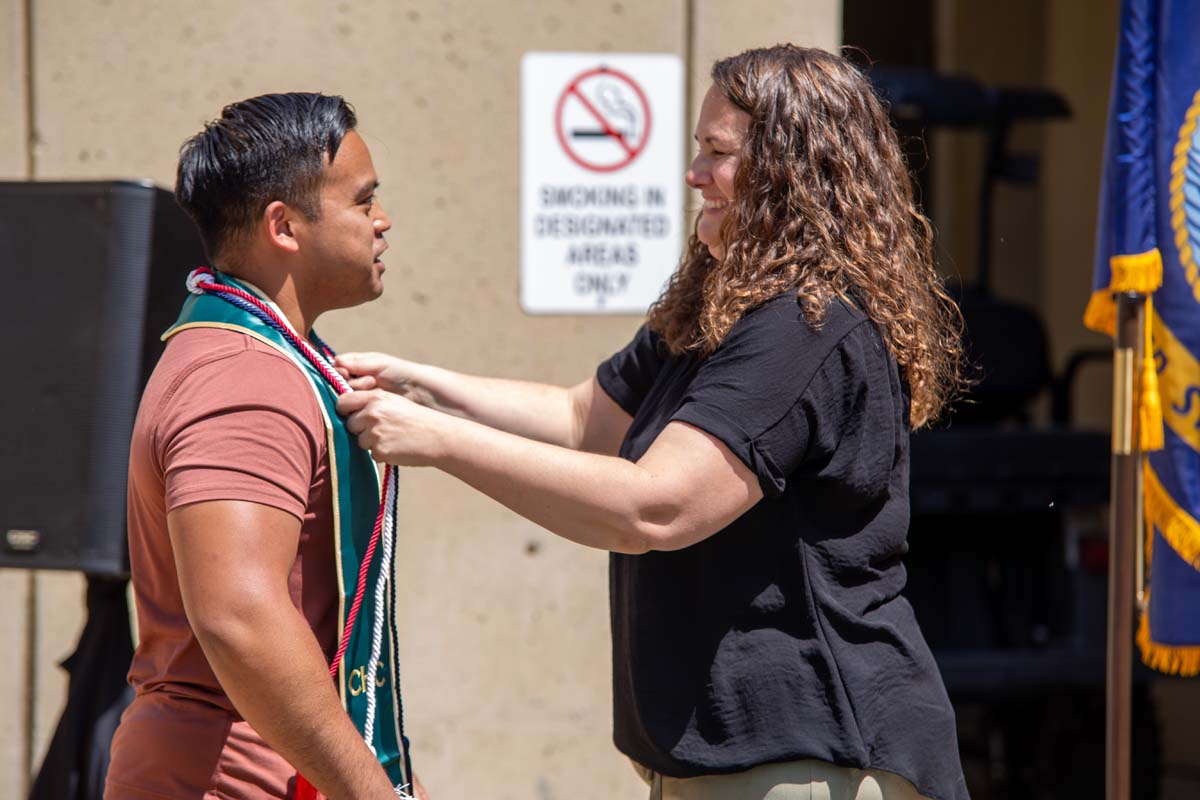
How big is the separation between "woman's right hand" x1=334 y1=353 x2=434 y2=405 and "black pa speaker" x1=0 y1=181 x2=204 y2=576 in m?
0.49

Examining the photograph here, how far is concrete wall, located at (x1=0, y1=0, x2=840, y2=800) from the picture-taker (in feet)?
11.9

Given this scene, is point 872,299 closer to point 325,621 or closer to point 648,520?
point 648,520

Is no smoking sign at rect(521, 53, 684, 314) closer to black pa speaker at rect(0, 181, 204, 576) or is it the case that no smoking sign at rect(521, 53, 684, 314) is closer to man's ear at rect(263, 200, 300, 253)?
black pa speaker at rect(0, 181, 204, 576)

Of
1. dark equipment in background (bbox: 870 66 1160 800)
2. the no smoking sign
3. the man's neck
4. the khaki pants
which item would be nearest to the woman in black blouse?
the khaki pants

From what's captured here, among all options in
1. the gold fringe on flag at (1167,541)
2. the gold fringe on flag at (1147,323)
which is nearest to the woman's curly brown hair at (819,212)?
the gold fringe on flag at (1147,323)

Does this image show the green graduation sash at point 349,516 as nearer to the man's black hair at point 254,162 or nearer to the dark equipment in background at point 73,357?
the man's black hair at point 254,162

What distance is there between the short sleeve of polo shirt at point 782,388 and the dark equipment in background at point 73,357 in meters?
1.22

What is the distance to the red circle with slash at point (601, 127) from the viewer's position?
150 inches

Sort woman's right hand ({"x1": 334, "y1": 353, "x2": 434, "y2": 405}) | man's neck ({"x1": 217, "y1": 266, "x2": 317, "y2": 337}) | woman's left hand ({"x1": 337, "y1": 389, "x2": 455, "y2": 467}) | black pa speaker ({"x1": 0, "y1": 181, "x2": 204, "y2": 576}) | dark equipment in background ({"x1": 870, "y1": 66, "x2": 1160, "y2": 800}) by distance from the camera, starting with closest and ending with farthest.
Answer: woman's left hand ({"x1": 337, "y1": 389, "x2": 455, "y2": 467}) → man's neck ({"x1": 217, "y1": 266, "x2": 317, "y2": 337}) → woman's right hand ({"x1": 334, "y1": 353, "x2": 434, "y2": 405}) → black pa speaker ({"x1": 0, "y1": 181, "x2": 204, "y2": 576}) → dark equipment in background ({"x1": 870, "y1": 66, "x2": 1160, "y2": 800})

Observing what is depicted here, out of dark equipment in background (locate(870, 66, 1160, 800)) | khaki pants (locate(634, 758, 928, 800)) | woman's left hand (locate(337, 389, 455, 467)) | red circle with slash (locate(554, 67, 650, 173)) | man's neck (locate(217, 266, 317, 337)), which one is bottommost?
dark equipment in background (locate(870, 66, 1160, 800))

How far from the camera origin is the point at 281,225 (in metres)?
1.92

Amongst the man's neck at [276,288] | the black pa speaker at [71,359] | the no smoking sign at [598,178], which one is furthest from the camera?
the no smoking sign at [598,178]

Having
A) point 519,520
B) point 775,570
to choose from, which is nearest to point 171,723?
point 775,570

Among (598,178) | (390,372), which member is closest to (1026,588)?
(598,178)
